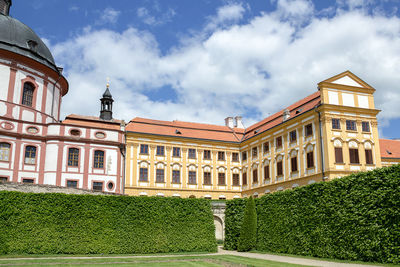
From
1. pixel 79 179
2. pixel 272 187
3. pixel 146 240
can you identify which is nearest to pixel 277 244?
pixel 146 240

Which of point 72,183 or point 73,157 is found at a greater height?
point 73,157

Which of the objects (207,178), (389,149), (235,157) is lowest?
(207,178)

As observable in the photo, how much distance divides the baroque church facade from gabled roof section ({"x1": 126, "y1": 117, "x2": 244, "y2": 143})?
0.65ft

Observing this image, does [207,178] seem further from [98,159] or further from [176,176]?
[98,159]

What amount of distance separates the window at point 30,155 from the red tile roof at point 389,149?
128 feet

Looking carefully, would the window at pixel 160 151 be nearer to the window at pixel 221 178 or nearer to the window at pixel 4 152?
the window at pixel 221 178

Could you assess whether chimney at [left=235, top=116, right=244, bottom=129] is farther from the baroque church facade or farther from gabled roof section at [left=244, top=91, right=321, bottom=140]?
the baroque church facade

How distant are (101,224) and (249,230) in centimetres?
881

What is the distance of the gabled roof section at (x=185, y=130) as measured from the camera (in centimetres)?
4362

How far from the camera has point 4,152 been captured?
109ft

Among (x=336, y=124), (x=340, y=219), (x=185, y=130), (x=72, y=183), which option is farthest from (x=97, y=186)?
(x=340, y=219)

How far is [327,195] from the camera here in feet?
59.9

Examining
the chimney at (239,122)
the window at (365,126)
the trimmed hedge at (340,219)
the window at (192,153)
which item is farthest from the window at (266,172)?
the trimmed hedge at (340,219)

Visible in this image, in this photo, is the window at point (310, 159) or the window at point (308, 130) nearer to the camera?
the window at point (310, 159)
